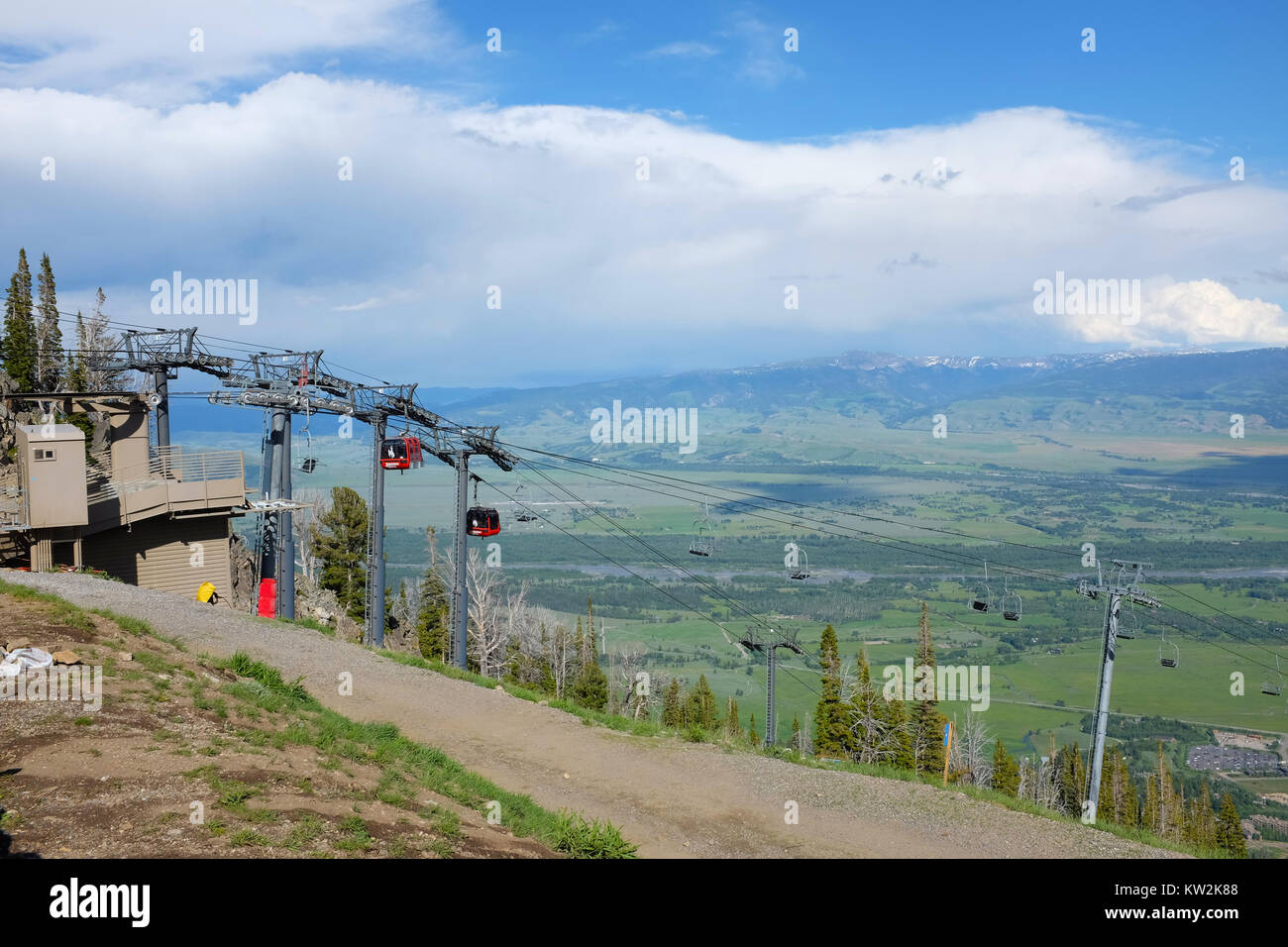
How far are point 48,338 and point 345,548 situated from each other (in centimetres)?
2528

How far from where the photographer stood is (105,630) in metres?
17.8

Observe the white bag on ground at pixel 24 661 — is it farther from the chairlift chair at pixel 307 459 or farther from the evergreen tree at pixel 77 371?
the evergreen tree at pixel 77 371

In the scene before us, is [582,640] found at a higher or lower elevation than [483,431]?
lower

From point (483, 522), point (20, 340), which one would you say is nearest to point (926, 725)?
point (483, 522)

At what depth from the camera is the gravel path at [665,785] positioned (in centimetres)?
1520

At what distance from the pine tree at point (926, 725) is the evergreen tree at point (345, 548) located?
3529 centimetres

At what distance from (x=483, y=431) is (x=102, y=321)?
42.3 m

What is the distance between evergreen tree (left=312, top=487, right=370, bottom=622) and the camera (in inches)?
2371

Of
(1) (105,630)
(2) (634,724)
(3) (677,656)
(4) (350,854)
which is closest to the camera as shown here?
(4) (350,854)

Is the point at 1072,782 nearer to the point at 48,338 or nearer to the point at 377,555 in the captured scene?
the point at 377,555

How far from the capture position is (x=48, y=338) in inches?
2498

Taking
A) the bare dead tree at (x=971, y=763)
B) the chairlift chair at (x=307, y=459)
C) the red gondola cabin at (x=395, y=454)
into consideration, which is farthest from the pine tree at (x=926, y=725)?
the chairlift chair at (x=307, y=459)
